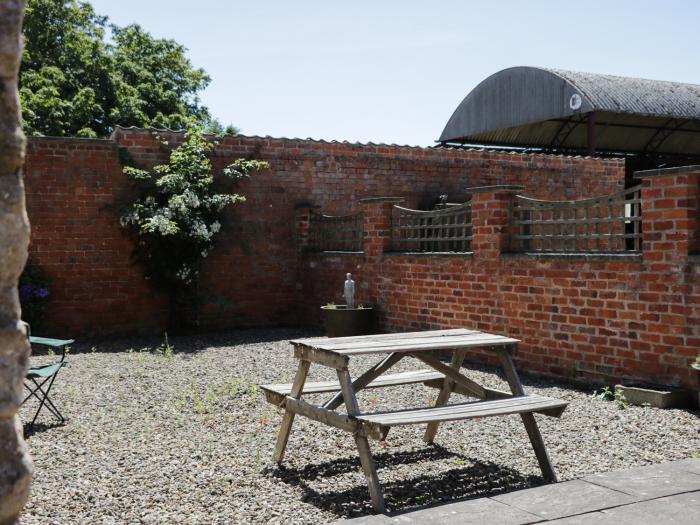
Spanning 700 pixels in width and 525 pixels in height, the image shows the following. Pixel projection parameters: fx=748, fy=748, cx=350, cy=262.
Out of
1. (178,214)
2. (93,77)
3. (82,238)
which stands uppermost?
(93,77)

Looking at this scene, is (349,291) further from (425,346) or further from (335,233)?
(425,346)

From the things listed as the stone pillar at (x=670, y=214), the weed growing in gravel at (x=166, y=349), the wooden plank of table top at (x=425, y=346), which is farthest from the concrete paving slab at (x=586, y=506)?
the weed growing in gravel at (x=166, y=349)

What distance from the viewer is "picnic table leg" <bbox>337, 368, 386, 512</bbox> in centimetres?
392

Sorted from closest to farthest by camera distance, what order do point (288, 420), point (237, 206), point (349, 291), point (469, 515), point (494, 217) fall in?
1. point (469, 515)
2. point (288, 420)
3. point (494, 217)
4. point (349, 291)
5. point (237, 206)

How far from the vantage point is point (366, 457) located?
4.04m

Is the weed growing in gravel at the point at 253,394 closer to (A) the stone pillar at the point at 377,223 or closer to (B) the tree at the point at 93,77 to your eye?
(A) the stone pillar at the point at 377,223

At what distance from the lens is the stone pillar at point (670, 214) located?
6.38 meters

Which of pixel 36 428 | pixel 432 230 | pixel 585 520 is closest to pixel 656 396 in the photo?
pixel 585 520

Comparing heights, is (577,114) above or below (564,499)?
above

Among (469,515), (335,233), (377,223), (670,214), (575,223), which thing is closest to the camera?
(469,515)

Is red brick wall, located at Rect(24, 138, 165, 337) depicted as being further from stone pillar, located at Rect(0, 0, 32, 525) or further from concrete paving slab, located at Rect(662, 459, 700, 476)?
stone pillar, located at Rect(0, 0, 32, 525)

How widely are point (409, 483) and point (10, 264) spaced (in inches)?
123

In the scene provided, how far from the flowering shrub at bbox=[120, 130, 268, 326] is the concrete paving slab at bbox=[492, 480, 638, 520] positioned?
25.9 ft

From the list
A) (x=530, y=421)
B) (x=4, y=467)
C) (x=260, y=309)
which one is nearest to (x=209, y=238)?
(x=260, y=309)
